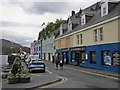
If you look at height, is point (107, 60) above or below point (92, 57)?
below

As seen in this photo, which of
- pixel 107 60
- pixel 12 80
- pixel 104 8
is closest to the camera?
pixel 12 80

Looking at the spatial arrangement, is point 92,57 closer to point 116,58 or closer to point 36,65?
point 116,58

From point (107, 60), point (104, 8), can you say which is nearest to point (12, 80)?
point (107, 60)

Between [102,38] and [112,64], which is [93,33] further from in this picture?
[112,64]

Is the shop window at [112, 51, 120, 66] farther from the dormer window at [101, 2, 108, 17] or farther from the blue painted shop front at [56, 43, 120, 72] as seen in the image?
the dormer window at [101, 2, 108, 17]

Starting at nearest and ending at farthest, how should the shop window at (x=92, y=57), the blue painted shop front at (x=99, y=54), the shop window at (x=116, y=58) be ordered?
the shop window at (x=116, y=58) → the blue painted shop front at (x=99, y=54) → the shop window at (x=92, y=57)

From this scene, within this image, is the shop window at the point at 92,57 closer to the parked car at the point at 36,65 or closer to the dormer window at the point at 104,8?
Answer: the dormer window at the point at 104,8

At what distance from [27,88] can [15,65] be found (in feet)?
11.0

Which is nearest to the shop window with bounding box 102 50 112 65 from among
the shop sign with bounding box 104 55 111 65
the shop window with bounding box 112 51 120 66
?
the shop sign with bounding box 104 55 111 65

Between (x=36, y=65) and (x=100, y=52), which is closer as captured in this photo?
(x=36, y=65)

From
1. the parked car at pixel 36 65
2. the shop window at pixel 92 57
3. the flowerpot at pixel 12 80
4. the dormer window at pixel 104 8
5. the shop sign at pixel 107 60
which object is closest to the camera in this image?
the flowerpot at pixel 12 80

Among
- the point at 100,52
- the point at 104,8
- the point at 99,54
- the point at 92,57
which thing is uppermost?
the point at 104,8

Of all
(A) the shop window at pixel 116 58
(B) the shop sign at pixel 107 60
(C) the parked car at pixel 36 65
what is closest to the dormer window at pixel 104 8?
(B) the shop sign at pixel 107 60

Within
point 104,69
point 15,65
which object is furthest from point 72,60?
point 15,65
